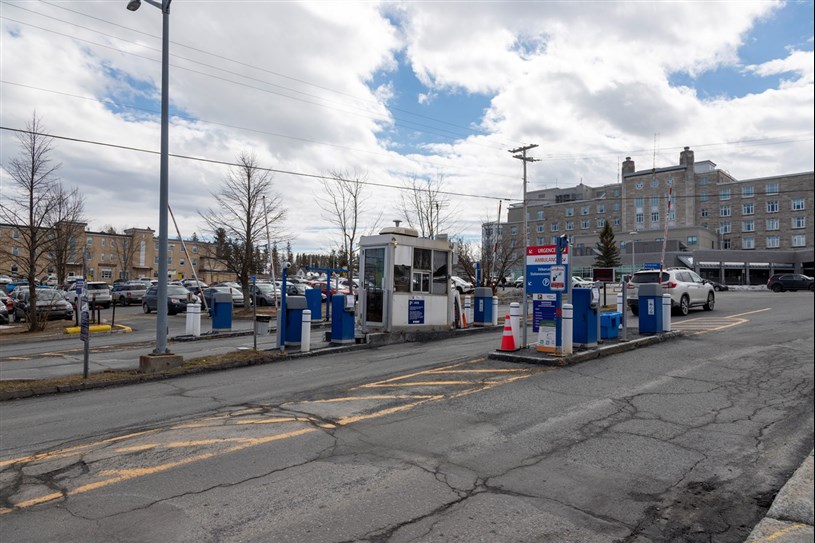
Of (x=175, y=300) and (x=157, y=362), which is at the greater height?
(x=175, y=300)

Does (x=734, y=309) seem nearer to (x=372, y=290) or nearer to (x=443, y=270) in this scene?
(x=443, y=270)

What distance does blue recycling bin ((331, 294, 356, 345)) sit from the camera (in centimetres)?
1485

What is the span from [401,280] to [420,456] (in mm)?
10374

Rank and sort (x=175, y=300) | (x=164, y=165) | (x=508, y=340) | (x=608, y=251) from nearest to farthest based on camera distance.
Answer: (x=508, y=340), (x=164, y=165), (x=175, y=300), (x=608, y=251)

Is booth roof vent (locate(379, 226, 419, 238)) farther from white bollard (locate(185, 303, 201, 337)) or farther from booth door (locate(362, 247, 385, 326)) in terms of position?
white bollard (locate(185, 303, 201, 337))

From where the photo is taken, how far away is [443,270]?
16.8 m

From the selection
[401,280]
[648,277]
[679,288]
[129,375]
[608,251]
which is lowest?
[129,375]

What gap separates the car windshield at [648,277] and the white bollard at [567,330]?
33.8ft

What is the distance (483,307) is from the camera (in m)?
19.4

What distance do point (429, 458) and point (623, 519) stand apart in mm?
1991

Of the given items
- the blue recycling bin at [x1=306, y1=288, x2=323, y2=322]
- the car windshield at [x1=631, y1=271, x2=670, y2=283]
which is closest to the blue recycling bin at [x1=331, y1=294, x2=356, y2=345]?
the blue recycling bin at [x1=306, y1=288, x2=323, y2=322]

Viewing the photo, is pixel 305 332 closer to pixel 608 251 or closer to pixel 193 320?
pixel 193 320

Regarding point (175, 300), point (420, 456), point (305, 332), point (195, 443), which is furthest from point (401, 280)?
point (175, 300)

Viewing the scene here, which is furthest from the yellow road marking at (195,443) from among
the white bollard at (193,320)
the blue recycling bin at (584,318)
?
the white bollard at (193,320)
